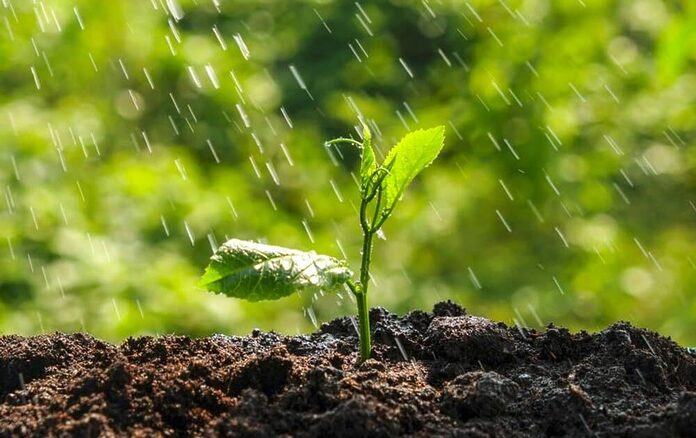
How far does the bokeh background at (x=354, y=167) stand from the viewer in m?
3.73

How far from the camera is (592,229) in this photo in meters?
4.29

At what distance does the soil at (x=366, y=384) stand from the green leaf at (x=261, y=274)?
12 cm

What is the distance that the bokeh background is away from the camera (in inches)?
147

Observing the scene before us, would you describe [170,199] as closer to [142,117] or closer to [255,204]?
[255,204]

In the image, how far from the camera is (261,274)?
1.43 meters

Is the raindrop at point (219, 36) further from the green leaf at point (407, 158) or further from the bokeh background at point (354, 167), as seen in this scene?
the green leaf at point (407, 158)

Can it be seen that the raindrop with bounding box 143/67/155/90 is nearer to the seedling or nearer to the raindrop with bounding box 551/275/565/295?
the raindrop with bounding box 551/275/565/295

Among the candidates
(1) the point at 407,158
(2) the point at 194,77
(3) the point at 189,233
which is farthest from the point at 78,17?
(1) the point at 407,158

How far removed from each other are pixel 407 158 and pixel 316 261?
0.24 meters

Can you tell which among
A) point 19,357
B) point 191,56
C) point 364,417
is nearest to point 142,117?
point 191,56

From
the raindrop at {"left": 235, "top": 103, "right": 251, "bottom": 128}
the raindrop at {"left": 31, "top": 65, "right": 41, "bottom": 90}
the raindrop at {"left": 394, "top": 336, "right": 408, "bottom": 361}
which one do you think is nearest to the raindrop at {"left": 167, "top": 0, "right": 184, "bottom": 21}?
the raindrop at {"left": 235, "top": 103, "right": 251, "bottom": 128}

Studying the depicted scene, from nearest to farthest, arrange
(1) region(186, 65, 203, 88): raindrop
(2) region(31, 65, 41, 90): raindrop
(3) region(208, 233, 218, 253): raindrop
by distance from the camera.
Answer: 1. (3) region(208, 233, 218, 253): raindrop
2. (2) region(31, 65, 41, 90): raindrop
3. (1) region(186, 65, 203, 88): raindrop

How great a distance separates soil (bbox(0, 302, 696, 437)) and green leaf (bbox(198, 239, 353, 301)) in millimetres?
116

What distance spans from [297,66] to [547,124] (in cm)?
172
